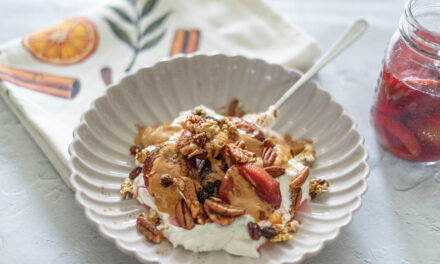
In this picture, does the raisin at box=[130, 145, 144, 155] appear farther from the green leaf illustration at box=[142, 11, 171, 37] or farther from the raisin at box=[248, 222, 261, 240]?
the green leaf illustration at box=[142, 11, 171, 37]

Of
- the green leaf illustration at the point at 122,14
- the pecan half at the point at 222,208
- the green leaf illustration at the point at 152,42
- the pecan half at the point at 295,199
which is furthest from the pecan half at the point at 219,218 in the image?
the green leaf illustration at the point at 122,14

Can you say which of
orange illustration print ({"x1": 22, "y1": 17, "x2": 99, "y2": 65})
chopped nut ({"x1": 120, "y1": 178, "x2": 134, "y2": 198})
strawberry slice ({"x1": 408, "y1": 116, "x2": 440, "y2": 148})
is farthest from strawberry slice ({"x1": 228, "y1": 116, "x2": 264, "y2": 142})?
orange illustration print ({"x1": 22, "y1": 17, "x2": 99, "y2": 65})

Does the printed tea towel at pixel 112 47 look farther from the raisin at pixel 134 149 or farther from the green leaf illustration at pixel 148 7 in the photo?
the raisin at pixel 134 149

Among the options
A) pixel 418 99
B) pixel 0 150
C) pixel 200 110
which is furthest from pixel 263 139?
pixel 0 150

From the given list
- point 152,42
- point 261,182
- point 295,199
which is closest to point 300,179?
point 295,199

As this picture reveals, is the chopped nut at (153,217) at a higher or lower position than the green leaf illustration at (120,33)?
lower

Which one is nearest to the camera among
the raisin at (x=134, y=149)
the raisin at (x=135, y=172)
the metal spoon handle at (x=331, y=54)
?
the raisin at (x=135, y=172)
